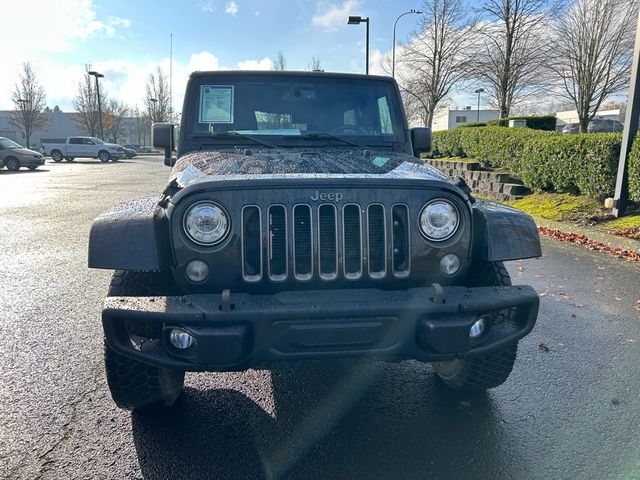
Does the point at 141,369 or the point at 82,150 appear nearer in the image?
the point at 141,369

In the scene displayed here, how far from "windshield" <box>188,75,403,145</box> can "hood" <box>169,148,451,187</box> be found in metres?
0.31

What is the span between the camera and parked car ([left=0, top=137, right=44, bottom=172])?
23156mm

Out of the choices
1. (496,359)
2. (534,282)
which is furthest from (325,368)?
(534,282)

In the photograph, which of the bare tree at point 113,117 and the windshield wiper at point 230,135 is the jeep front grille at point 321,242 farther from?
the bare tree at point 113,117

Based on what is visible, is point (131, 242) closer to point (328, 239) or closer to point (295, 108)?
point (328, 239)

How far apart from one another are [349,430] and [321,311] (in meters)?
0.98

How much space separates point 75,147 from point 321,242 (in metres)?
38.5

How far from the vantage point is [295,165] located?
262 centimetres

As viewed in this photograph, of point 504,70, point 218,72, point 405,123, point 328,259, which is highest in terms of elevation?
point 504,70

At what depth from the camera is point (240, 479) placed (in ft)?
7.48

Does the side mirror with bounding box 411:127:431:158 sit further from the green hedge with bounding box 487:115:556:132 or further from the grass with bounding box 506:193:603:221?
the green hedge with bounding box 487:115:556:132

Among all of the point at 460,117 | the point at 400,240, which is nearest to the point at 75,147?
the point at 400,240

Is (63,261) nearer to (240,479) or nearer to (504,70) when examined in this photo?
(240,479)

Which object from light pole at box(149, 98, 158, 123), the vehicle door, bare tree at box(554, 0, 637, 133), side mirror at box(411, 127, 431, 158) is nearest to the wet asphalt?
side mirror at box(411, 127, 431, 158)
